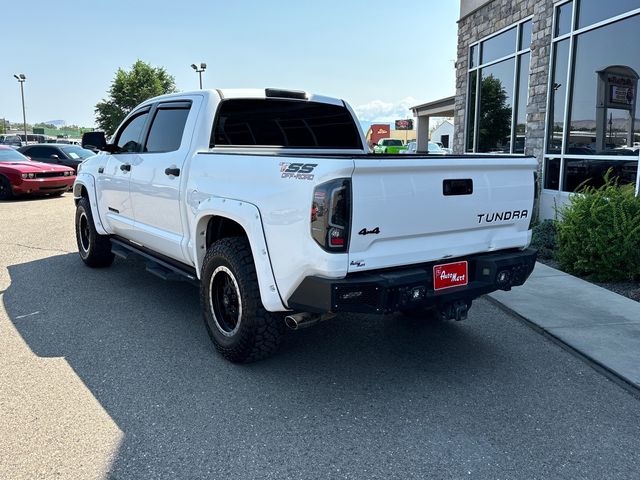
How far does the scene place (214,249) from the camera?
3908mm

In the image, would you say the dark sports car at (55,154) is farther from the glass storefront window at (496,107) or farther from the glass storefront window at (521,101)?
the glass storefront window at (521,101)

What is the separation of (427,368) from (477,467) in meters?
1.25

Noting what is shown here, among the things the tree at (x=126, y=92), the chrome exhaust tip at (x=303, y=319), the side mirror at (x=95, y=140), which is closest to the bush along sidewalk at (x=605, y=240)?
the chrome exhaust tip at (x=303, y=319)

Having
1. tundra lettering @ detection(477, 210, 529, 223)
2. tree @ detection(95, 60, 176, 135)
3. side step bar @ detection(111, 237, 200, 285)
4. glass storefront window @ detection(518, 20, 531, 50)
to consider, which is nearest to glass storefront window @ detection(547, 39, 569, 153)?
glass storefront window @ detection(518, 20, 531, 50)

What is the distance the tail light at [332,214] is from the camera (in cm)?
300

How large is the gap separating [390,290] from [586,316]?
2950mm

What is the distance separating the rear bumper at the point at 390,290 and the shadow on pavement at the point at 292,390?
2.13 feet

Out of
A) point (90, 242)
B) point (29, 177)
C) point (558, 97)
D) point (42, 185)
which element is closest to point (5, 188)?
point (29, 177)

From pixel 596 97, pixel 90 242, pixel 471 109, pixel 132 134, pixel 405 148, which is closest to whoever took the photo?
pixel 132 134

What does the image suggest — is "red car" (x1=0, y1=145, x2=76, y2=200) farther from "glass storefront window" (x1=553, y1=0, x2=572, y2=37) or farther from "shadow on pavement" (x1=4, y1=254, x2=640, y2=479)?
"glass storefront window" (x1=553, y1=0, x2=572, y2=37)

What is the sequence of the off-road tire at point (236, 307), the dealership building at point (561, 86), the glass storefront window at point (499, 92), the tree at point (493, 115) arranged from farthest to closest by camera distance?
the tree at point (493, 115) → the glass storefront window at point (499, 92) → the dealership building at point (561, 86) → the off-road tire at point (236, 307)

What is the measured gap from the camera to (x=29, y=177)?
14.6 m

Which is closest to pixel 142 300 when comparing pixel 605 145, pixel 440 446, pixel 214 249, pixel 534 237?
pixel 214 249

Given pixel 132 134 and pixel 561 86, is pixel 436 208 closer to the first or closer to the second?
pixel 132 134
